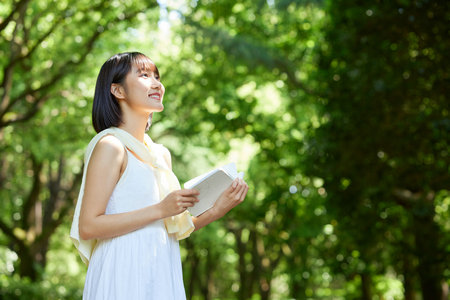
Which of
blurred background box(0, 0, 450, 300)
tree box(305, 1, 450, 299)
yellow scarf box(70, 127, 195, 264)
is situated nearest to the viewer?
yellow scarf box(70, 127, 195, 264)

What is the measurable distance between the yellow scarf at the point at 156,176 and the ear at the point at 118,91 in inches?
7.0

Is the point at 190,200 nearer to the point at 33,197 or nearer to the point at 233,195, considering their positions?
the point at 233,195

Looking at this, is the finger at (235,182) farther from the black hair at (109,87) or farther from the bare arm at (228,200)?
the black hair at (109,87)

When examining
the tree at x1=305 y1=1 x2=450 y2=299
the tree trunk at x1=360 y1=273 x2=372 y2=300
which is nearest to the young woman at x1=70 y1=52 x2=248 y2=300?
the tree at x1=305 y1=1 x2=450 y2=299

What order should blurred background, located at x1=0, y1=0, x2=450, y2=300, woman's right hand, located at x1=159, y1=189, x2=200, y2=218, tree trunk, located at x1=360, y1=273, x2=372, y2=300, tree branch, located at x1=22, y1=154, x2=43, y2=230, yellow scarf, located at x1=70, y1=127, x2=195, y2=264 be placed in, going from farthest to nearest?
tree branch, located at x1=22, y1=154, x2=43, y2=230, tree trunk, located at x1=360, y1=273, x2=372, y2=300, blurred background, located at x1=0, y1=0, x2=450, y2=300, yellow scarf, located at x1=70, y1=127, x2=195, y2=264, woman's right hand, located at x1=159, y1=189, x2=200, y2=218

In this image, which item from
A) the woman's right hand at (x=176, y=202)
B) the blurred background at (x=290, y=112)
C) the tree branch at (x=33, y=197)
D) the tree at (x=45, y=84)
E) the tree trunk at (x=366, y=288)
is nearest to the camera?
the woman's right hand at (x=176, y=202)

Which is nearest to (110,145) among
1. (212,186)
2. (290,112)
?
(212,186)

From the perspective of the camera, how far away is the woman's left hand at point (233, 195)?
2.52 meters

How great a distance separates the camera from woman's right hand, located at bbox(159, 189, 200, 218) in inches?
91.0

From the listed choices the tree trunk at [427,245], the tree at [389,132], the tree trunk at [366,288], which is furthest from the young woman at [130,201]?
the tree trunk at [366,288]

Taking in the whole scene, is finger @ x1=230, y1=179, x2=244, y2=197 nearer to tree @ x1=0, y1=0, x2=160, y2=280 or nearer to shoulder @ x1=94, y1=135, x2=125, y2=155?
shoulder @ x1=94, y1=135, x2=125, y2=155

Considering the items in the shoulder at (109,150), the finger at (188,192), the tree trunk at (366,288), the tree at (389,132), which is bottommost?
the tree trunk at (366,288)

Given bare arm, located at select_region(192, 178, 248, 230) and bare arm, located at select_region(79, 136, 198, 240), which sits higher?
bare arm, located at select_region(79, 136, 198, 240)

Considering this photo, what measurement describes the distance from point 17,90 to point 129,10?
3.46m
